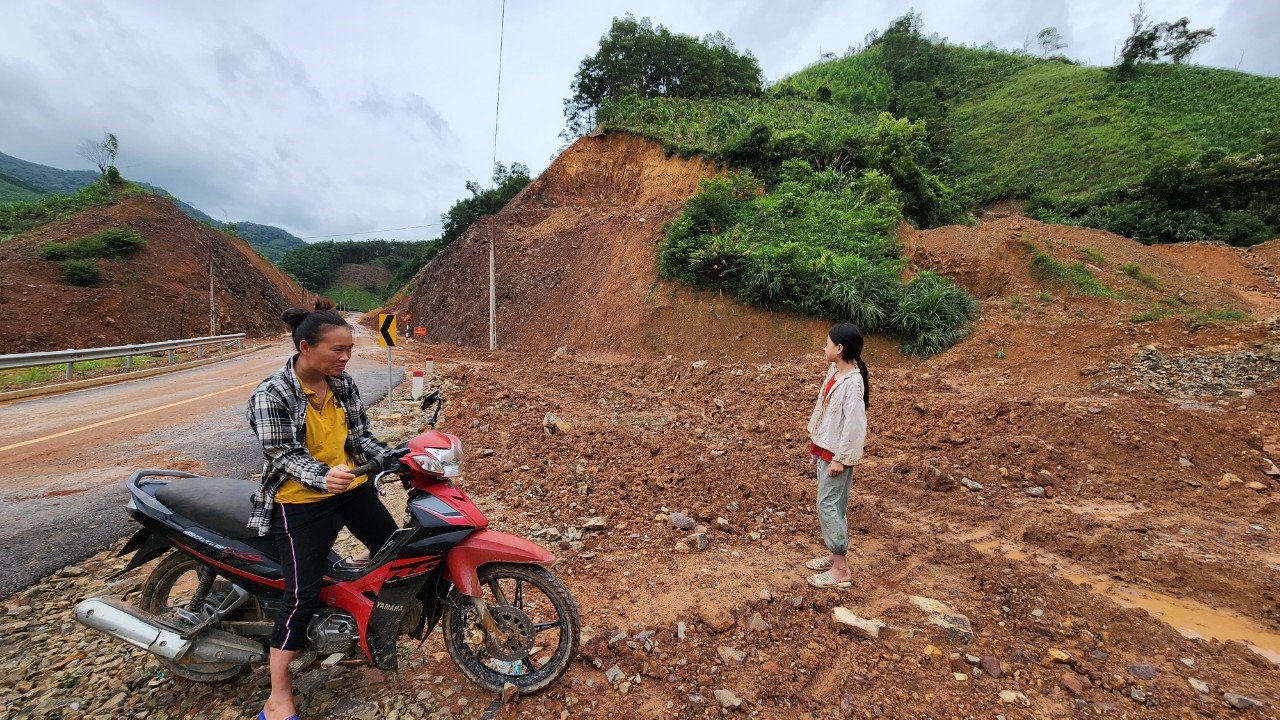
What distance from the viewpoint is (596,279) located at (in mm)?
17797

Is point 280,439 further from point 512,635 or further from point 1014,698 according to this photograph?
point 1014,698

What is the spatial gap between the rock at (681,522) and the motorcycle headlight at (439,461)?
2.27 meters

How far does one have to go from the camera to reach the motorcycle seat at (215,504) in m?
2.31

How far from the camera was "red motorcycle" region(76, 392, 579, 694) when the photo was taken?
91.7 inches

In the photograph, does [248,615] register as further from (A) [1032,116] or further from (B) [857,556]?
(A) [1032,116]

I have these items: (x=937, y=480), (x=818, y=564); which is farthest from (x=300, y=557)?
(x=937, y=480)

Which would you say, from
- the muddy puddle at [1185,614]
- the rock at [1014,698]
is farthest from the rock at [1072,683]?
the muddy puddle at [1185,614]

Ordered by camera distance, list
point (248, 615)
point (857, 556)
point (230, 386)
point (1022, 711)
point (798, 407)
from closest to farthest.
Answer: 1. point (1022, 711)
2. point (248, 615)
3. point (857, 556)
4. point (798, 407)
5. point (230, 386)

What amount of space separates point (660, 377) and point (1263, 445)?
8.03 meters

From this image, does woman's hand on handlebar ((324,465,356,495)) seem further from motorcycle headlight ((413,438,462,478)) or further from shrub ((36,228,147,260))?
shrub ((36,228,147,260))

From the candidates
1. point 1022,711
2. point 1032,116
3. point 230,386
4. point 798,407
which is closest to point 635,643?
point 1022,711

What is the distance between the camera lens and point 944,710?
2340 mm

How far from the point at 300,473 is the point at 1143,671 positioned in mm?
4151

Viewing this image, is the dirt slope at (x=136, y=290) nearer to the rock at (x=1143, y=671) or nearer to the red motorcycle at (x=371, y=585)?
the red motorcycle at (x=371, y=585)
